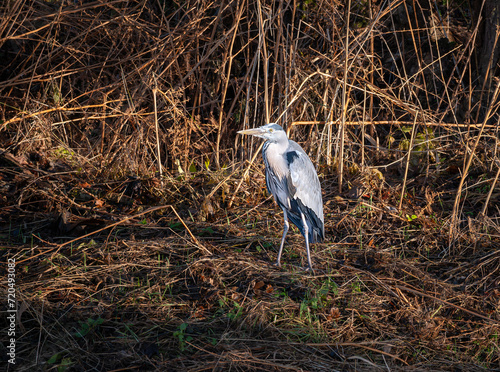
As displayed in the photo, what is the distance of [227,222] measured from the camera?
162 inches

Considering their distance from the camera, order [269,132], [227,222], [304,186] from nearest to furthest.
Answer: [269,132], [304,186], [227,222]

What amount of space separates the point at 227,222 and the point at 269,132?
1013mm

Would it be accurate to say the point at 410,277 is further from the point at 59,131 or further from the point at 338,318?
the point at 59,131

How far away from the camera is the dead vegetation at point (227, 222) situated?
108 inches

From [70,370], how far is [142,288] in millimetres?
701

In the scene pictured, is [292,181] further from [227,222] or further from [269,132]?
[227,222]

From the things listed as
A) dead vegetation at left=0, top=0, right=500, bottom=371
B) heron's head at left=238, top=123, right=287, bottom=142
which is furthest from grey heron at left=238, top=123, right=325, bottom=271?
dead vegetation at left=0, top=0, right=500, bottom=371

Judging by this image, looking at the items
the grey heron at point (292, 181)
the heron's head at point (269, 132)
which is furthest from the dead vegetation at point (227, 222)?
the heron's head at point (269, 132)

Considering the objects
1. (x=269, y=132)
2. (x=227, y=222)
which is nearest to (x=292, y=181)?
(x=269, y=132)

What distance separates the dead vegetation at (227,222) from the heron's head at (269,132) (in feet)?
2.46

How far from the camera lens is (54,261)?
3.36m

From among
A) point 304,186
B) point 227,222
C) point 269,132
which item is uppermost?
point 269,132

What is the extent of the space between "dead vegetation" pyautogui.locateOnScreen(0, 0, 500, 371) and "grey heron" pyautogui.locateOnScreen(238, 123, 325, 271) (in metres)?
0.23

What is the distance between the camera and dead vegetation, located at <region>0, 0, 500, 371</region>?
108 inches
